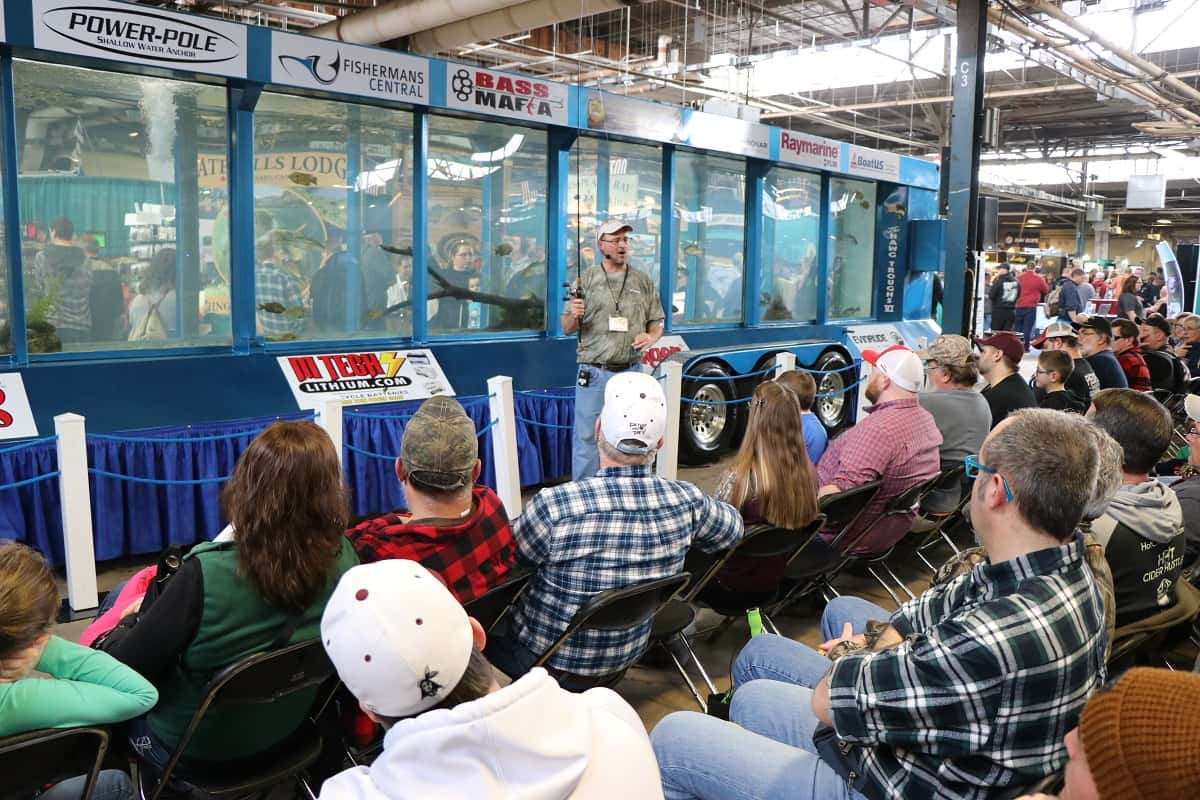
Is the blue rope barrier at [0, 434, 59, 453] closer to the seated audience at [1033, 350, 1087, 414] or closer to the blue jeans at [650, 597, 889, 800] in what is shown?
the blue jeans at [650, 597, 889, 800]

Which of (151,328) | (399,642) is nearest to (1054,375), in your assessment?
(151,328)

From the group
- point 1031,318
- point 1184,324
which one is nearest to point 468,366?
point 1184,324

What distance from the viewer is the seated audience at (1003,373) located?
4895 mm

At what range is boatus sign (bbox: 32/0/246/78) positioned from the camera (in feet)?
13.9

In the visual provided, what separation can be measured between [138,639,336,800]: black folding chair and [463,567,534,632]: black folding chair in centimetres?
36

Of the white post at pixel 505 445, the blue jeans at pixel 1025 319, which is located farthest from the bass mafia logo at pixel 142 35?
the blue jeans at pixel 1025 319

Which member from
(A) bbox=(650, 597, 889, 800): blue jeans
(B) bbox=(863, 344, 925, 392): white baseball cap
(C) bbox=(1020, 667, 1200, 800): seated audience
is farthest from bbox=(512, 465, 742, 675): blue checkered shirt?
(C) bbox=(1020, 667, 1200, 800): seated audience

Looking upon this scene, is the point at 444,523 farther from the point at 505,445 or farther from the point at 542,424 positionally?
the point at 542,424

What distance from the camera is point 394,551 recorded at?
233 cm

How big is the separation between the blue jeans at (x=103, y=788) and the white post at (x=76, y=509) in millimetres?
2265

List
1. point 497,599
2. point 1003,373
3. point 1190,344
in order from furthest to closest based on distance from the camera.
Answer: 1. point 1190,344
2. point 1003,373
3. point 497,599

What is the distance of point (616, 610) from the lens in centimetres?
243

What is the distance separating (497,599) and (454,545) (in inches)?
7.2

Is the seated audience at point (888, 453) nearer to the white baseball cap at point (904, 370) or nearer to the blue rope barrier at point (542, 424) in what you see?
the white baseball cap at point (904, 370)
